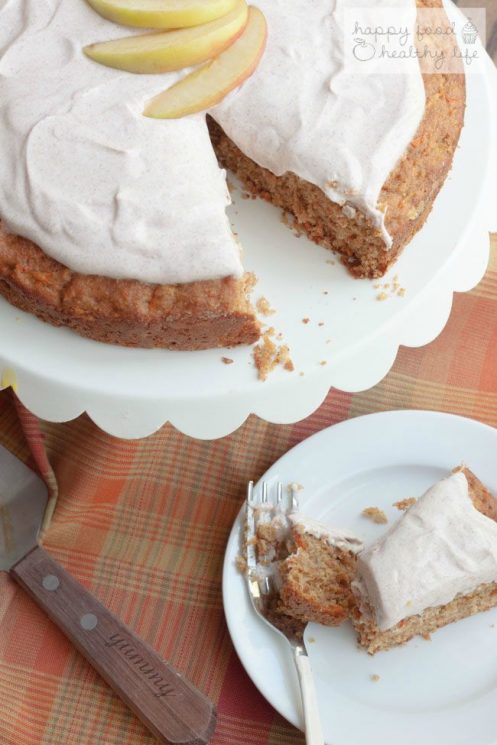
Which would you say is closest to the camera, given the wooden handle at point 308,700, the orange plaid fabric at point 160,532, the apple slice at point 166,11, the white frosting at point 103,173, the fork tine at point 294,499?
the white frosting at point 103,173

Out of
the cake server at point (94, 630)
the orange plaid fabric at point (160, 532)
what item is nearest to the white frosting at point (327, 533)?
the orange plaid fabric at point (160, 532)

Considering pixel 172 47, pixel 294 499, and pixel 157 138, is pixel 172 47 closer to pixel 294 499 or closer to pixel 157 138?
pixel 157 138

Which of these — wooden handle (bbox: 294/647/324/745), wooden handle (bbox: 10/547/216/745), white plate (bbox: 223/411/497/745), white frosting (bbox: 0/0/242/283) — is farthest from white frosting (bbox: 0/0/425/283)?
wooden handle (bbox: 294/647/324/745)

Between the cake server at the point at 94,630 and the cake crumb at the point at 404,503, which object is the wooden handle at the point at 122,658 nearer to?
the cake server at the point at 94,630

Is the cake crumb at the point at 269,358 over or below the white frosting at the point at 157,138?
below

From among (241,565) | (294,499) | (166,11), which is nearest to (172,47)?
(166,11)

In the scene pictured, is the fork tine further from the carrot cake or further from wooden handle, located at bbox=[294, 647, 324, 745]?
the carrot cake
